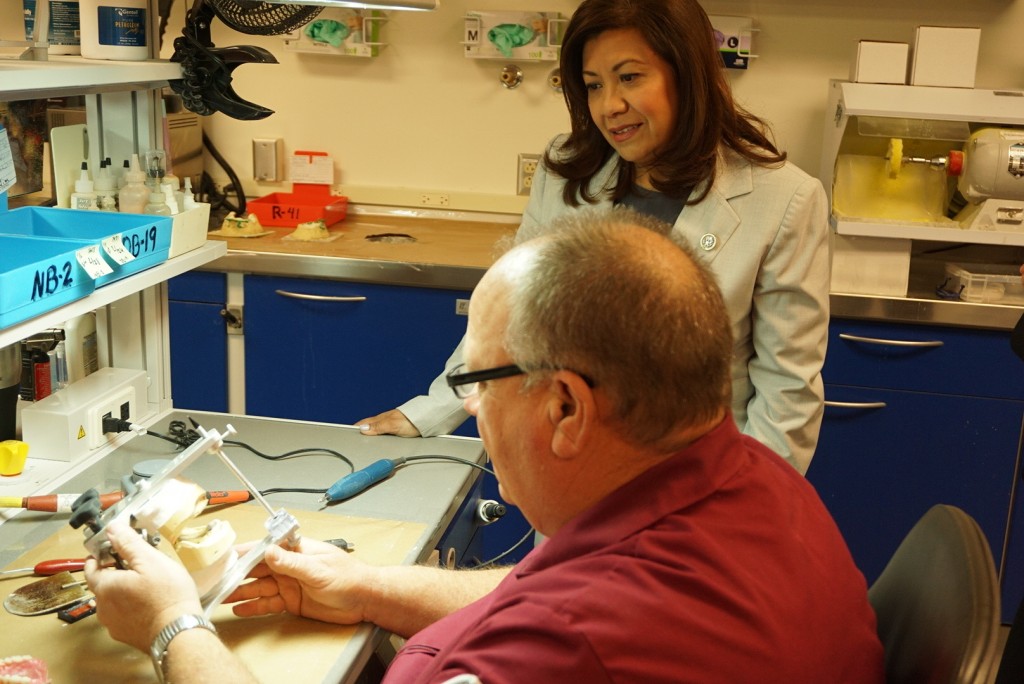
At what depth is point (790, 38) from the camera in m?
3.15

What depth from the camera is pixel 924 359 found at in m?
2.68

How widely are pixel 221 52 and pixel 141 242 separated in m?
0.35

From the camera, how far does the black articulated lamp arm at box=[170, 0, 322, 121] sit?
177cm

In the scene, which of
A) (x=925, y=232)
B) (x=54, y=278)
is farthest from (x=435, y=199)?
(x=54, y=278)

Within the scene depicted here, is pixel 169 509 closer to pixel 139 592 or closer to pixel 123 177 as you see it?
pixel 139 592

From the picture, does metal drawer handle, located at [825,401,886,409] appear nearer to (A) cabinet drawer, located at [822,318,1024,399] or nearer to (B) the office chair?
(A) cabinet drawer, located at [822,318,1024,399]

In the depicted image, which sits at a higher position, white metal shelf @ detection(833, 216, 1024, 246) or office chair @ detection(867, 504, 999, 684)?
white metal shelf @ detection(833, 216, 1024, 246)

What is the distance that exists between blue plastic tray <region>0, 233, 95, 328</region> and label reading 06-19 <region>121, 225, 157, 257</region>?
10 centimetres

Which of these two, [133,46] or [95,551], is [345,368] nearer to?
[133,46]

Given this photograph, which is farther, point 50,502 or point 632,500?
point 50,502

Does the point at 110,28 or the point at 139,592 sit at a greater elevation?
the point at 110,28

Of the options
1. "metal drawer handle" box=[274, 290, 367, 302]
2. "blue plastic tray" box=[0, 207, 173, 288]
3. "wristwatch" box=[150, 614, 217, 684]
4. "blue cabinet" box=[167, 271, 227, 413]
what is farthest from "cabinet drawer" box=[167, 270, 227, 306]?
"wristwatch" box=[150, 614, 217, 684]

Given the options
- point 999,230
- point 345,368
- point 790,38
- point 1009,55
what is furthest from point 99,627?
point 1009,55

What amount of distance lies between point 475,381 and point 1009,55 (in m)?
2.57
